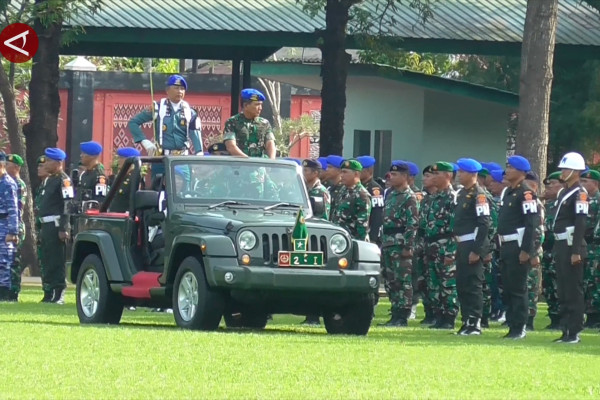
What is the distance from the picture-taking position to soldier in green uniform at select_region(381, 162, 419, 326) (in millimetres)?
19734

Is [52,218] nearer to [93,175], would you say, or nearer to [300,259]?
[93,175]

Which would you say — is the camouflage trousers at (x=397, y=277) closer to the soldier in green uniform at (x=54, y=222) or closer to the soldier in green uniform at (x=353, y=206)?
A: the soldier in green uniform at (x=353, y=206)

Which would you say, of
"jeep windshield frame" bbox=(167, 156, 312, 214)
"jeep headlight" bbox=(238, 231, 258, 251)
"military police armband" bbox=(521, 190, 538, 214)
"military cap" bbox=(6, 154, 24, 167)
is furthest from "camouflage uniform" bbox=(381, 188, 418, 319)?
"military cap" bbox=(6, 154, 24, 167)

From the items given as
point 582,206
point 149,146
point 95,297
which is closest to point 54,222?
point 149,146

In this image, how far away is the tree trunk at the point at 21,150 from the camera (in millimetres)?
27344

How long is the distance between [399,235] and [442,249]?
896 mm

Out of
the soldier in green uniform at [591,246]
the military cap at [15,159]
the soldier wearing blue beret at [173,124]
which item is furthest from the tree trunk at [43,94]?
the soldier in green uniform at [591,246]

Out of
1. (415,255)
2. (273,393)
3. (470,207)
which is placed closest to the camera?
(273,393)

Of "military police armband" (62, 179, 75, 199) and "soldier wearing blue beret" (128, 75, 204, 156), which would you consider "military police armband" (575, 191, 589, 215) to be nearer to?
"soldier wearing blue beret" (128, 75, 204, 156)

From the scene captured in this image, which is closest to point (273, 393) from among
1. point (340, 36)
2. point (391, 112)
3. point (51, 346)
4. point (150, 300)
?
point (51, 346)

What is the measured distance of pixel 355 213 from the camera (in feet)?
64.6

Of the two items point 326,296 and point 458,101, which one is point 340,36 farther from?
point 326,296

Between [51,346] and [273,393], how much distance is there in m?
3.36

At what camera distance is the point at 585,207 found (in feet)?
54.6
